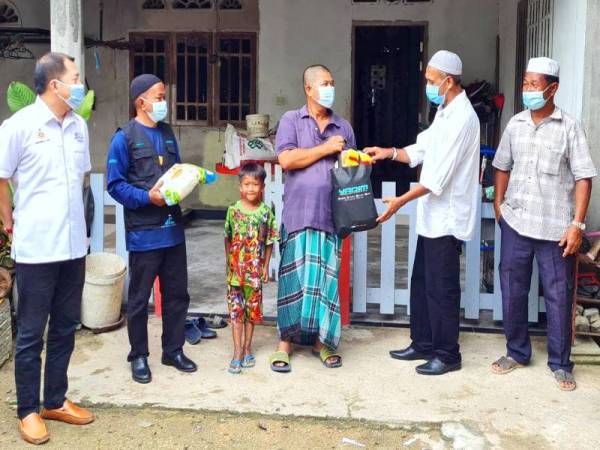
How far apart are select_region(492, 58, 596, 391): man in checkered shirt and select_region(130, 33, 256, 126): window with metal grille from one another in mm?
5835

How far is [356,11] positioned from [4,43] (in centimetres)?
449

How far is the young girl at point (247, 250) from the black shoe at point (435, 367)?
1.00 metres

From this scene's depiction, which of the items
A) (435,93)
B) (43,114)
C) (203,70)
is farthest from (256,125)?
(43,114)

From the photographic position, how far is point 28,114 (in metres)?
3.40

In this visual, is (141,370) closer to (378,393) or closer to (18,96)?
(378,393)

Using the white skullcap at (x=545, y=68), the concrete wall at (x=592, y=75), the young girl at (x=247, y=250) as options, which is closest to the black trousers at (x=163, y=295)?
the young girl at (x=247, y=250)

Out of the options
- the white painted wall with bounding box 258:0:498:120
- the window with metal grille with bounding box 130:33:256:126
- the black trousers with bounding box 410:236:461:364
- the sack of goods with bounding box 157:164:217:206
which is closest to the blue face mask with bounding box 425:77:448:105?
the black trousers with bounding box 410:236:461:364

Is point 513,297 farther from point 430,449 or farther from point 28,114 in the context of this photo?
point 28,114

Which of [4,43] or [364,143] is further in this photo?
[364,143]

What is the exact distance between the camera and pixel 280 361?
4367 mm

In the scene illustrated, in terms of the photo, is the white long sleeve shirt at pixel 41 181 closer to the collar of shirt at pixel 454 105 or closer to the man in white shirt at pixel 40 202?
the man in white shirt at pixel 40 202

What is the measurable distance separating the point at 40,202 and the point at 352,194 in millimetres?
1630

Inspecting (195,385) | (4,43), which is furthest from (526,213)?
(4,43)

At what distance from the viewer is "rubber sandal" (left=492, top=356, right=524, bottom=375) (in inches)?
172
